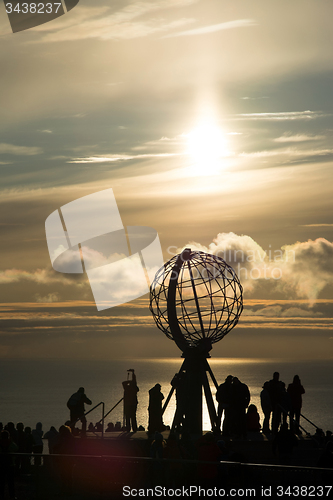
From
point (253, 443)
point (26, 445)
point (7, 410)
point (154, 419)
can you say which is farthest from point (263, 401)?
point (7, 410)

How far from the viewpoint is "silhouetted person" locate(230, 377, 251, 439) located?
46.5 feet

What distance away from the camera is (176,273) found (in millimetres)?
17844

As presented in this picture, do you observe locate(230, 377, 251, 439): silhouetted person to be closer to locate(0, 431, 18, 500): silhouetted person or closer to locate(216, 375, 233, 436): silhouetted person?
locate(216, 375, 233, 436): silhouetted person

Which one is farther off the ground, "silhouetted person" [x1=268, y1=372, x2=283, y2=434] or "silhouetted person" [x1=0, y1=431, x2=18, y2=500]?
"silhouetted person" [x1=268, y1=372, x2=283, y2=434]

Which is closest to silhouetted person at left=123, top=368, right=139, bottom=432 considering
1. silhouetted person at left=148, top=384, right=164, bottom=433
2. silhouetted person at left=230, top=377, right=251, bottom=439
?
silhouetted person at left=148, top=384, right=164, bottom=433

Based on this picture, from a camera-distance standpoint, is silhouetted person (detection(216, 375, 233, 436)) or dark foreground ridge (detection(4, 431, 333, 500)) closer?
dark foreground ridge (detection(4, 431, 333, 500))

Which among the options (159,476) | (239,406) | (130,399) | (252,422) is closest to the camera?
(159,476)

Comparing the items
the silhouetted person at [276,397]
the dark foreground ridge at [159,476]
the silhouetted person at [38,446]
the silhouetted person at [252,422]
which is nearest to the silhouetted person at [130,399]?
the silhouetted person at [38,446]

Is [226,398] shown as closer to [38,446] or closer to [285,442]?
[285,442]

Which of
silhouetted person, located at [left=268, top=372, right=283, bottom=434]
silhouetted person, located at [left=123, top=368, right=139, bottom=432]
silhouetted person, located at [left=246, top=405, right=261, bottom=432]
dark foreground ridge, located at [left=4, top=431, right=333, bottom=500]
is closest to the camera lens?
dark foreground ridge, located at [left=4, top=431, right=333, bottom=500]

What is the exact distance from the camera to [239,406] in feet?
46.7

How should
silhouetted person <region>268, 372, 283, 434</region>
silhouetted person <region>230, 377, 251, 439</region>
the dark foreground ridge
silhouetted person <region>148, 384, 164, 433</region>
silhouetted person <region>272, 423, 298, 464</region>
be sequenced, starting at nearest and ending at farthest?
1. the dark foreground ridge
2. silhouetted person <region>272, 423, 298, 464</region>
3. silhouetted person <region>230, 377, 251, 439</region>
4. silhouetted person <region>268, 372, 283, 434</region>
5. silhouetted person <region>148, 384, 164, 433</region>

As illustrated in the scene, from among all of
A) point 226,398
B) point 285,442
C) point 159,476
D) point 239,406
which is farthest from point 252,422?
point 159,476

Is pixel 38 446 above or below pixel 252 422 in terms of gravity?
below
